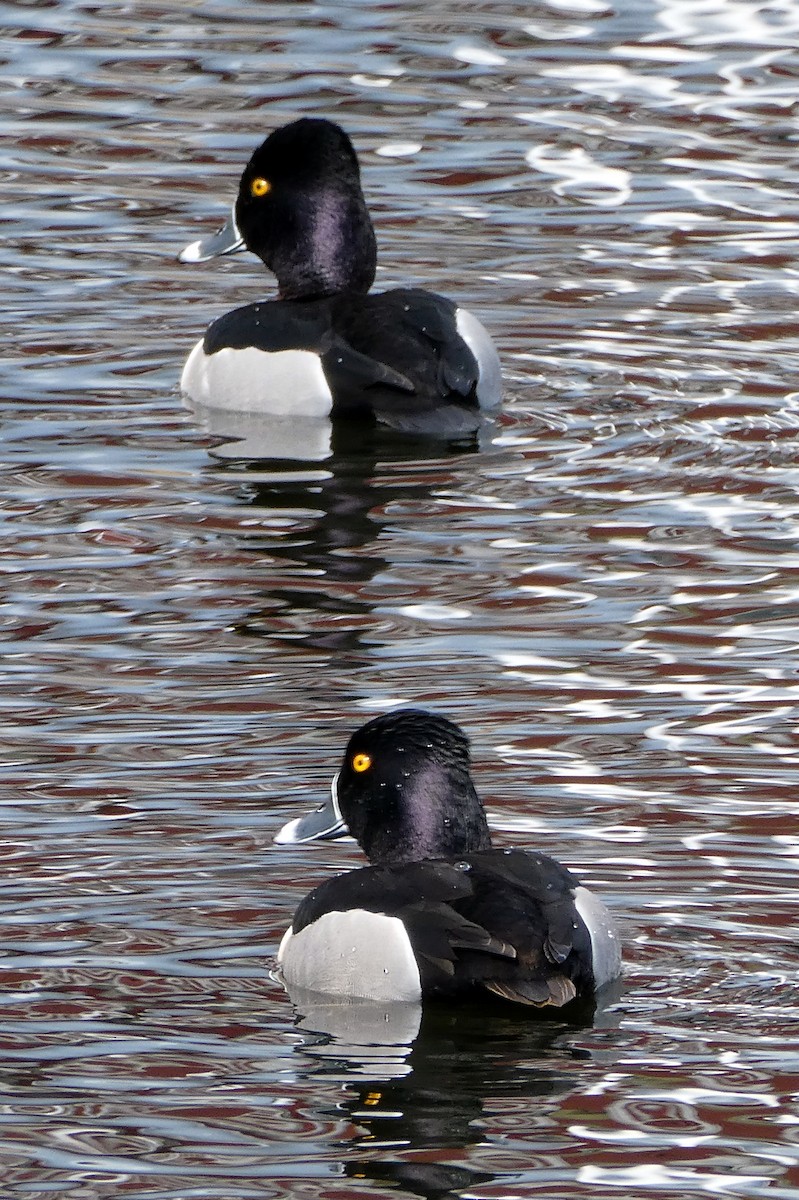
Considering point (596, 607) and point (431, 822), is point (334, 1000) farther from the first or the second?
point (596, 607)

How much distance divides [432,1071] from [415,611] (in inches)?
132

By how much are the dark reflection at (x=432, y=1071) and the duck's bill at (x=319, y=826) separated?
2.06 ft

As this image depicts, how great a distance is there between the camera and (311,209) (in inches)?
527

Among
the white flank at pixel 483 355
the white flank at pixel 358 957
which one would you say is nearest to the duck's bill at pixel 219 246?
the white flank at pixel 483 355

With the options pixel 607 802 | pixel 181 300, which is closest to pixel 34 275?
pixel 181 300

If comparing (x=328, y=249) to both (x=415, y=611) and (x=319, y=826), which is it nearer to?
(x=415, y=611)

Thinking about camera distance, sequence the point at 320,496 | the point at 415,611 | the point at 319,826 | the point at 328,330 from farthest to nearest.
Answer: the point at 328,330 → the point at 320,496 → the point at 415,611 → the point at 319,826

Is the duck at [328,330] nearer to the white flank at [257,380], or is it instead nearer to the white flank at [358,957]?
the white flank at [257,380]

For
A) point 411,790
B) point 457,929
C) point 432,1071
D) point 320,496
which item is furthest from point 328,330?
point 432,1071

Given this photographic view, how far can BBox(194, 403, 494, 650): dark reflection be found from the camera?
32.2 ft

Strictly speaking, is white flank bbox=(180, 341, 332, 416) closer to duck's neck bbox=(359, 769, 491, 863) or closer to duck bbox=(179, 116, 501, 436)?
duck bbox=(179, 116, 501, 436)

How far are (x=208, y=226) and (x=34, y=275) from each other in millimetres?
1277

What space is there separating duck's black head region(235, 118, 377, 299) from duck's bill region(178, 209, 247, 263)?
7.4 inches

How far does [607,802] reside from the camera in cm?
792
